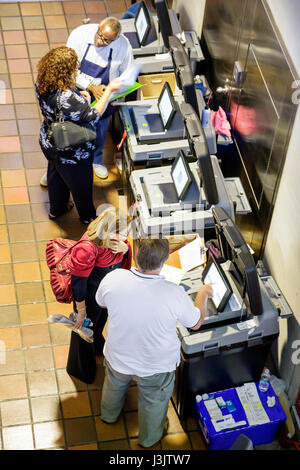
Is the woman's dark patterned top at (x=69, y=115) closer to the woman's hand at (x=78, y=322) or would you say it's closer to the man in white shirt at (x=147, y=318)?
the woman's hand at (x=78, y=322)

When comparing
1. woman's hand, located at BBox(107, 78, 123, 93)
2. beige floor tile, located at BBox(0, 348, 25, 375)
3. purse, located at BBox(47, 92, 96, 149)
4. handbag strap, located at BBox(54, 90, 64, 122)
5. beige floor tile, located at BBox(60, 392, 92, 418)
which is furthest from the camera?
woman's hand, located at BBox(107, 78, 123, 93)

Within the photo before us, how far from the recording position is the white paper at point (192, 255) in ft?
15.3

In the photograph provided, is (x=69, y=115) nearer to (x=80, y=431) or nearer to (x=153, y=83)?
(x=153, y=83)

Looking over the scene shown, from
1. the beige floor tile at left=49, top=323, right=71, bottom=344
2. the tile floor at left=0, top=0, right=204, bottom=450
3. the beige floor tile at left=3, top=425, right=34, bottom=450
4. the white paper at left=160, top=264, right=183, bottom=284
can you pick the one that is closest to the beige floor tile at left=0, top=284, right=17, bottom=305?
the tile floor at left=0, top=0, right=204, bottom=450

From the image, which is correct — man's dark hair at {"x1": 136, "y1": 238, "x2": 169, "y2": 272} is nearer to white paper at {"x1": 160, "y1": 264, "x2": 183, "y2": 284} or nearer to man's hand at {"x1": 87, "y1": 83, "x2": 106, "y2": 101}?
white paper at {"x1": 160, "y1": 264, "x2": 183, "y2": 284}

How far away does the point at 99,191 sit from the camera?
609 centimetres

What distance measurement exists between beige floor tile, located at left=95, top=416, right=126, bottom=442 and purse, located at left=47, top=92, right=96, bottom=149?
6.66 ft

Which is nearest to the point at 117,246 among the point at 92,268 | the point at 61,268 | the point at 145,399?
the point at 92,268

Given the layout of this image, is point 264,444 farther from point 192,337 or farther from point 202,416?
point 192,337

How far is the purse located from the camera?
4.89m

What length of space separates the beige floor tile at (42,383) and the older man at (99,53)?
2.43 meters

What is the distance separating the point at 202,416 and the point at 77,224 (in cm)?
224
